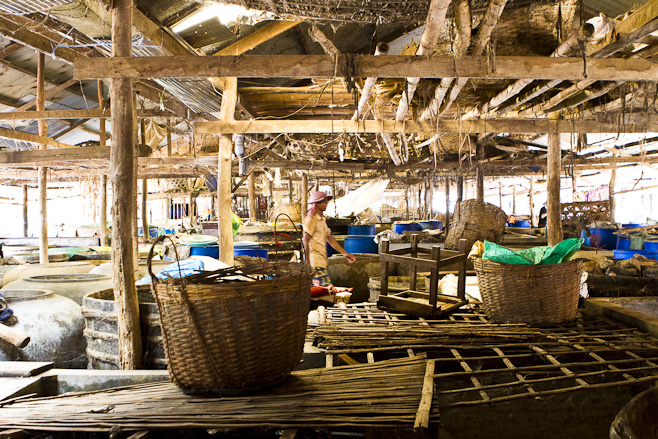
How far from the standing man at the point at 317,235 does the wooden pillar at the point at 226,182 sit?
4.13 ft

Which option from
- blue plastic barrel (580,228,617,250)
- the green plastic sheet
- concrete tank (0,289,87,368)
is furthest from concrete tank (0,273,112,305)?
blue plastic barrel (580,228,617,250)

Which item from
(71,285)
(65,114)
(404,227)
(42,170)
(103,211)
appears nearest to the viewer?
(71,285)

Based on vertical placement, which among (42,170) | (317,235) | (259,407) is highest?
(42,170)

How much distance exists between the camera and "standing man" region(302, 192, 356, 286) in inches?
225

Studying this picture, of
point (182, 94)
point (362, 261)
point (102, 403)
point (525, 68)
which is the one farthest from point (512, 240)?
point (102, 403)

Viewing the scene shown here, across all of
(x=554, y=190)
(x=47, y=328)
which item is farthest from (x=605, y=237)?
(x=47, y=328)

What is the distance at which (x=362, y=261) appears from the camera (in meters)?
8.18

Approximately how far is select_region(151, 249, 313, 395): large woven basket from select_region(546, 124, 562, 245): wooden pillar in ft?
20.4

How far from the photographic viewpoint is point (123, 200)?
3564mm

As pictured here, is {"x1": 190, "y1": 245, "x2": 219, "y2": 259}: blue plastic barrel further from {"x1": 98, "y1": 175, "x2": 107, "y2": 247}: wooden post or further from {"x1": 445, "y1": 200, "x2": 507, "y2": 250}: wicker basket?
{"x1": 98, "y1": 175, "x2": 107, "y2": 247}: wooden post

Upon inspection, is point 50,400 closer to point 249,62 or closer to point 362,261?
point 249,62

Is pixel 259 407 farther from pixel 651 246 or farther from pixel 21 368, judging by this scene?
pixel 651 246

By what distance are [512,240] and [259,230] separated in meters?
6.52

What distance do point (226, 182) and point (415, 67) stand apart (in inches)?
146
